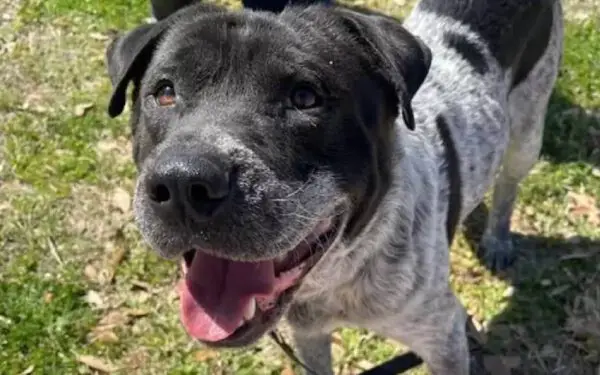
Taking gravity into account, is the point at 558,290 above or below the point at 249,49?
below

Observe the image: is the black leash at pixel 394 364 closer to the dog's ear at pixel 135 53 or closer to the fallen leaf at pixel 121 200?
the dog's ear at pixel 135 53

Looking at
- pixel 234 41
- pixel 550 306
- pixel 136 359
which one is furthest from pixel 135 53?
pixel 550 306

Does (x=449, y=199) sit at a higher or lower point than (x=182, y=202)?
lower

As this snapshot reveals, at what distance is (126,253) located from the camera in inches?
237

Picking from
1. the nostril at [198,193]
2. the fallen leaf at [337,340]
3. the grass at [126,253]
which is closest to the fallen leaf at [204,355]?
the grass at [126,253]

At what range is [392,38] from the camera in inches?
144

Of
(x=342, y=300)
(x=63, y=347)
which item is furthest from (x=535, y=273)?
(x=63, y=347)

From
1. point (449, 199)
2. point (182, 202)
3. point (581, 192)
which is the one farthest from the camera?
point (581, 192)

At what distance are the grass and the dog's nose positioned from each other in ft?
8.18

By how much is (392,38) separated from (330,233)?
0.81 m

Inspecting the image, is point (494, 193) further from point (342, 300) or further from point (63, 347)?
point (63, 347)

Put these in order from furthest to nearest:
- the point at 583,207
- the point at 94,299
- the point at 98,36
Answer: the point at 98,36, the point at 583,207, the point at 94,299

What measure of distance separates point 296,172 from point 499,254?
2890 mm

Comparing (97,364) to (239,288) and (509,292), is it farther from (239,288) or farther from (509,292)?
(509,292)
